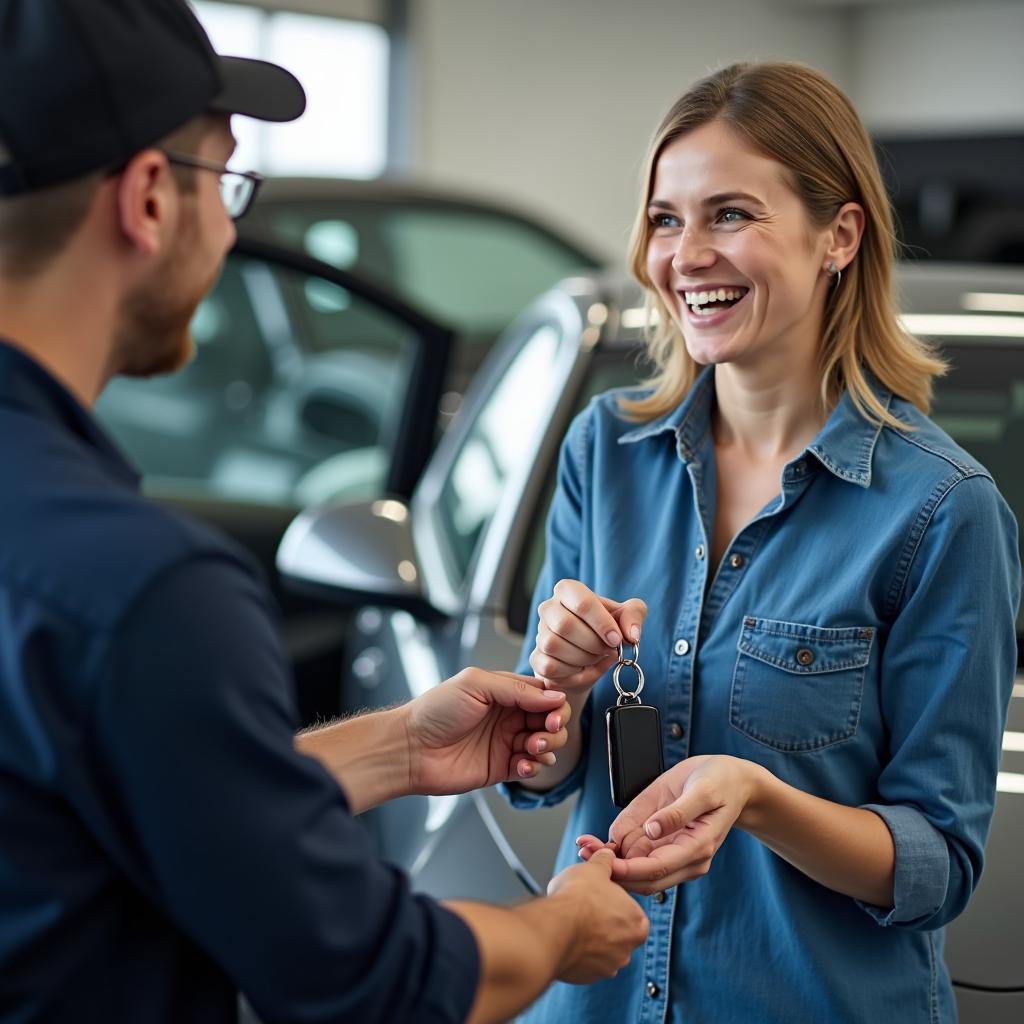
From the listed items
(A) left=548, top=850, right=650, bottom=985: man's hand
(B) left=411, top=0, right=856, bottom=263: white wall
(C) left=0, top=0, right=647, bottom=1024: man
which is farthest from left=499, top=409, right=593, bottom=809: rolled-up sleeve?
(B) left=411, top=0, right=856, bottom=263: white wall

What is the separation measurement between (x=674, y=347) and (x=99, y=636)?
1078 mm

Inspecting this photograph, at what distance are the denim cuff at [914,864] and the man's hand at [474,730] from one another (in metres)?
0.35

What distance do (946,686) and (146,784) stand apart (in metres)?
0.84

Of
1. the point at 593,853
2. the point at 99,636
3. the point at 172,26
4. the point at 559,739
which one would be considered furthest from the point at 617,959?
the point at 172,26

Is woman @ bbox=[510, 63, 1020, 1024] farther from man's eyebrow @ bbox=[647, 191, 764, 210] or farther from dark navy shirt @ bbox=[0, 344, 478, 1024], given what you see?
dark navy shirt @ bbox=[0, 344, 478, 1024]

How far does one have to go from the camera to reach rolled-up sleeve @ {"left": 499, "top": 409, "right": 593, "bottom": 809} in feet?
5.88

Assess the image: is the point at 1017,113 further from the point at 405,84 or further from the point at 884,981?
the point at 884,981

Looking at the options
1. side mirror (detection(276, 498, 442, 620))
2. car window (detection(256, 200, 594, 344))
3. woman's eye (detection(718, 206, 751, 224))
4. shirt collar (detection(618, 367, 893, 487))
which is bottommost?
car window (detection(256, 200, 594, 344))

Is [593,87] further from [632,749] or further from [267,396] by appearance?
[632,749]

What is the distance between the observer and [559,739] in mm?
1639

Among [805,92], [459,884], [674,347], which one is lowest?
[459,884]

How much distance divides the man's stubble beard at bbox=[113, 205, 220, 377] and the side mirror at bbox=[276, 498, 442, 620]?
1159 mm

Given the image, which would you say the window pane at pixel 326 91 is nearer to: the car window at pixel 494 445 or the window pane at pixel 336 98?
the window pane at pixel 336 98

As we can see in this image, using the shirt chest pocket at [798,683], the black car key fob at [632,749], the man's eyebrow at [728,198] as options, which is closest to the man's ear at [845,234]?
the man's eyebrow at [728,198]
